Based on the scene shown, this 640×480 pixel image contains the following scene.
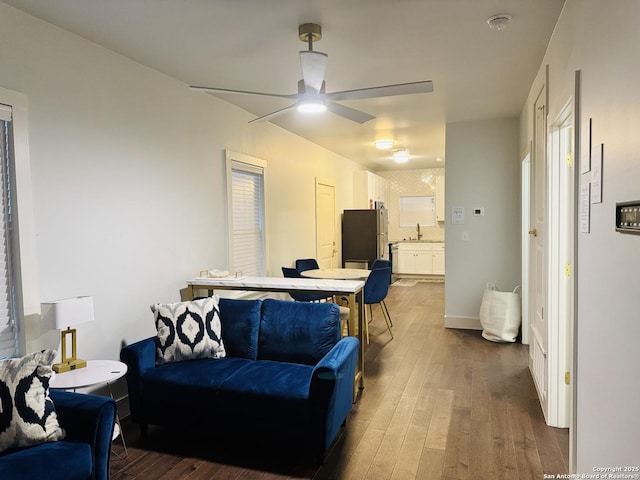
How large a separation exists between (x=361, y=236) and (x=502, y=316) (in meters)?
3.40

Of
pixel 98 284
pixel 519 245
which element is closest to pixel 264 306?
pixel 98 284

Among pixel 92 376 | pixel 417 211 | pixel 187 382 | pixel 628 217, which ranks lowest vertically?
pixel 187 382

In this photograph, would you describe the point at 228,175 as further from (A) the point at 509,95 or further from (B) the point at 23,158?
(A) the point at 509,95

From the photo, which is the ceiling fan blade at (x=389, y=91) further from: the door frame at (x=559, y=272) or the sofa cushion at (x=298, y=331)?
the sofa cushion at (x=298, y=331)

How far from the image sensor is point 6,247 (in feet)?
7.89

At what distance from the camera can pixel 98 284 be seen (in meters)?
2.89

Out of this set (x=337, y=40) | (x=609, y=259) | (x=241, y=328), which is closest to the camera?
(x=609, y=259)

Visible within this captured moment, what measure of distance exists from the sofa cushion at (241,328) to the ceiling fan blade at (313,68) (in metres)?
1.58

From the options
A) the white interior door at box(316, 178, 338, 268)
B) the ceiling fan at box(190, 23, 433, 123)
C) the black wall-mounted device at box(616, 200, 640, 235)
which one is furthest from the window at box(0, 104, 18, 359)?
the white interior door at box(316, 178, 338, 268)

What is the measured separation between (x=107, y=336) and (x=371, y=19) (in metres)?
2.67

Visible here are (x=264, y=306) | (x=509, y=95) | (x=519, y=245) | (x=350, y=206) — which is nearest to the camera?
(x=264, y=306)

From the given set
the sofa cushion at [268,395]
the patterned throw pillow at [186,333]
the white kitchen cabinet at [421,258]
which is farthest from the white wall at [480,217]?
the white kitchen cabinet at [421,258]

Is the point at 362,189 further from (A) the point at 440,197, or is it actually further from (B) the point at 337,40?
(B) the point at 337,40

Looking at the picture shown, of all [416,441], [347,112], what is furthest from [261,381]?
[347,112]
